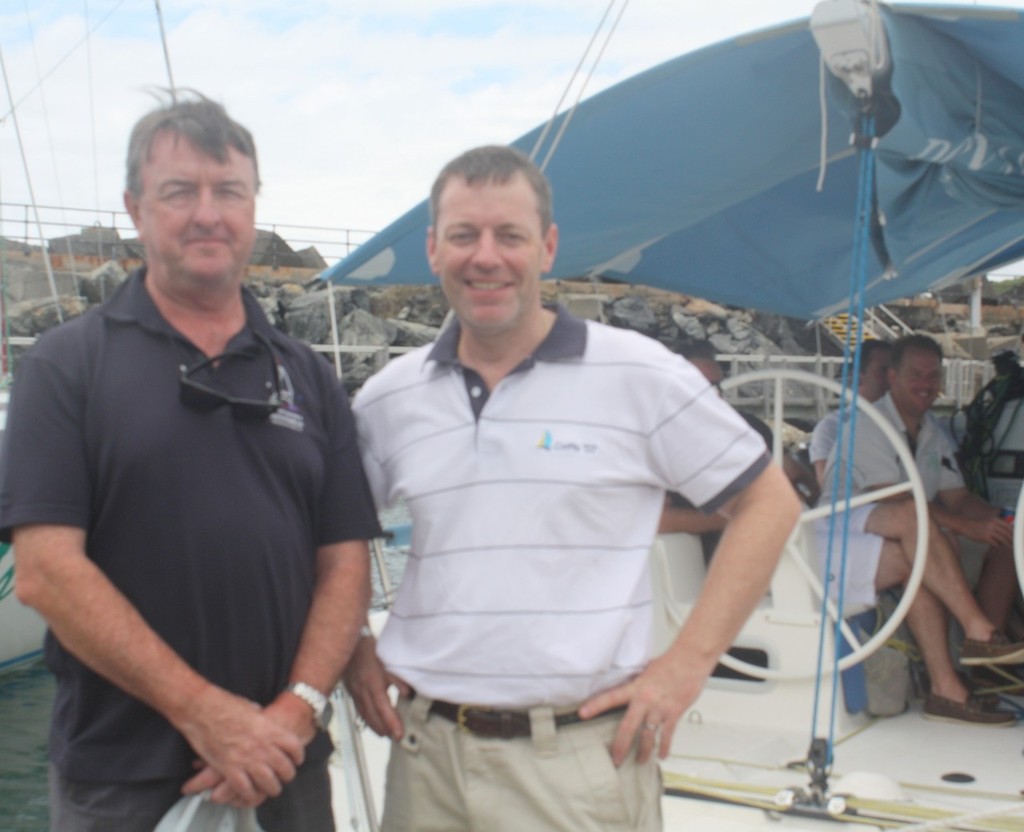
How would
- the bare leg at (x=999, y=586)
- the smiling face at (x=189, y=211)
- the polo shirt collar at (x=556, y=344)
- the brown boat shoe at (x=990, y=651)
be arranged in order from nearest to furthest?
1. the smiling face at (x=189, y=211)
2. the polo shirt collar at (x=556, y=344)
3. the brown boat shoe at (x=990, y=651)
4. the bare leg at (x=999, y=586)

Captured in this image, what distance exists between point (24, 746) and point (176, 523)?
668 cm

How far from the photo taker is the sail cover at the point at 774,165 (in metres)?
3.79

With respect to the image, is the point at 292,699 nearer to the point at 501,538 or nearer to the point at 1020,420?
the point at 501,538

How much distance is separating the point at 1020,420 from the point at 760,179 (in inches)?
63.7

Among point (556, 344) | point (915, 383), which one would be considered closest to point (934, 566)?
point (915, 383)

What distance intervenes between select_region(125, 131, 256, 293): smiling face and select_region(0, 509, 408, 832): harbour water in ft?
11.5

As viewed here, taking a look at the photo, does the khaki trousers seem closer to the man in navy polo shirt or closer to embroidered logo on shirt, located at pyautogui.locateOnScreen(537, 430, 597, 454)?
the man in navy polo shirt

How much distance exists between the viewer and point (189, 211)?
84.4 inches

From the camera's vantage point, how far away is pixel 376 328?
87.0 feet

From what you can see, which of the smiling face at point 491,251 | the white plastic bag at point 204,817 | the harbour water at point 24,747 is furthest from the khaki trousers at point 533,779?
the harbour water at point 24,747

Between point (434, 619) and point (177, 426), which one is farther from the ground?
point (177, 426)

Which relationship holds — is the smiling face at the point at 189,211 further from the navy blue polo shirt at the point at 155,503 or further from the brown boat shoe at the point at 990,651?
the brown boat shoe at the point at 990,651

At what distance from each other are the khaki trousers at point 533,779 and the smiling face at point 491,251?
689 mm

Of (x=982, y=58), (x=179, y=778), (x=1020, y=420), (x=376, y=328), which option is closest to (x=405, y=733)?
(x=179, y=778)
